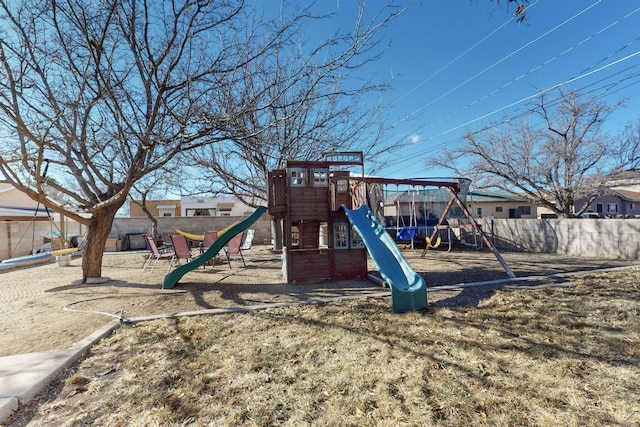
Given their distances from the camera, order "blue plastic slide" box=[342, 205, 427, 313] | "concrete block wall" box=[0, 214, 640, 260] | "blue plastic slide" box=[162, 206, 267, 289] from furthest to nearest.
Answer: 1. "concrete block wall" box=[0, 214, 640, 260]
2. "blue plastic slide" box=[162, 206, 267, 289]
3. "blue plastic slide" box=[342, 205, 427, 313]

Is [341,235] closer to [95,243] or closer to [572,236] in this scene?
[95,243]

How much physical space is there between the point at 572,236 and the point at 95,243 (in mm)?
14803

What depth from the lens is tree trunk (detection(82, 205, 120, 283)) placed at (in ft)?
22.2

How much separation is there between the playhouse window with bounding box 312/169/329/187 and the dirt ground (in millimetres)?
2300

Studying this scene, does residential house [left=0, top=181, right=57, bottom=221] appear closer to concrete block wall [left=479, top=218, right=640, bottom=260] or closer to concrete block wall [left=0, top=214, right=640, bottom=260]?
concrete block wall [left=0, top=214, right=640, bottom=260]

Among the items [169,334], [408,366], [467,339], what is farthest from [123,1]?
[467,339]

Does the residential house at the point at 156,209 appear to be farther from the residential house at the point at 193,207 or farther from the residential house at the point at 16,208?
the residential house at the point at 16,208

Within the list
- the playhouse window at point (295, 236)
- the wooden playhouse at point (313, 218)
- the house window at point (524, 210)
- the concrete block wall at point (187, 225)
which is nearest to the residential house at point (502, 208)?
the house window at point (524, 210)

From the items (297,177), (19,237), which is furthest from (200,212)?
(297,177)

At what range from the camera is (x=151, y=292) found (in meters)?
5.66

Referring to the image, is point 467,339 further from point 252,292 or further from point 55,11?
point 55,11

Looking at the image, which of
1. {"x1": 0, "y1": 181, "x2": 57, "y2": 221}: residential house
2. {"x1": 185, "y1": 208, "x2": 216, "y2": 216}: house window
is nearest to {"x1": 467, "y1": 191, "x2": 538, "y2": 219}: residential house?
{"x1": 185, "y1": 208, "x2": 216, "y2": 216}: house window

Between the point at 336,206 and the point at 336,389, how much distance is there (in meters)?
4.79

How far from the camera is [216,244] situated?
6.16 meters
